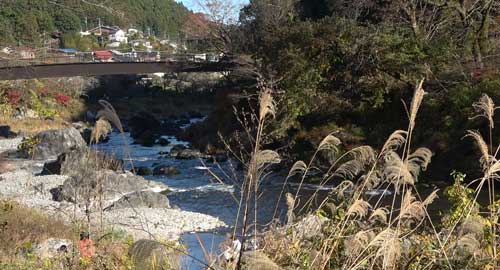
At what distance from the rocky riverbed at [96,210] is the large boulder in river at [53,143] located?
1.74m

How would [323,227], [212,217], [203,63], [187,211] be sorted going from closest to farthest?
[323,227] → [212,217] → [187,211] → [203,63]

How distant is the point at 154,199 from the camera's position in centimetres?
1529

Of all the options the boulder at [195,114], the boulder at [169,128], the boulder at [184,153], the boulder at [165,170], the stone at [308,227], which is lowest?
the boulder at [195,114]

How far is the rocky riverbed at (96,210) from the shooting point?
36.6 ft

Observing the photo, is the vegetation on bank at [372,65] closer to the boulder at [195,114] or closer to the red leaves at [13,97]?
the red leaves at [13,97]

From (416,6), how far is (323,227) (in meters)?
22.2

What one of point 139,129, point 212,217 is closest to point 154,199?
point 212,217

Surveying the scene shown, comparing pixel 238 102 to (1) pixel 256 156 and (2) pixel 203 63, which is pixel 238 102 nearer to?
(2) pixel 203 63

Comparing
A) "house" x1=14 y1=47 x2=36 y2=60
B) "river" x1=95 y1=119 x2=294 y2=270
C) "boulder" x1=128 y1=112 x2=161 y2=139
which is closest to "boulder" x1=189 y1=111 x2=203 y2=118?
"boulder" x1=128 y1=112 x2=161 y2=139

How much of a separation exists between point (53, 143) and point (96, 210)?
675 inches

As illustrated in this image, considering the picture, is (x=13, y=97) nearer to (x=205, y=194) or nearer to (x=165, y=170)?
(x=165, y=170)

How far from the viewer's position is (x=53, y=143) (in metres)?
26.5

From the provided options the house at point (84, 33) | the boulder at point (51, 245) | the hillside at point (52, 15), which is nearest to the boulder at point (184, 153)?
the hillside at point (52, 15)

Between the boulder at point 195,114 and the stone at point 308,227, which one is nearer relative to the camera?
the stone at point 308,227
